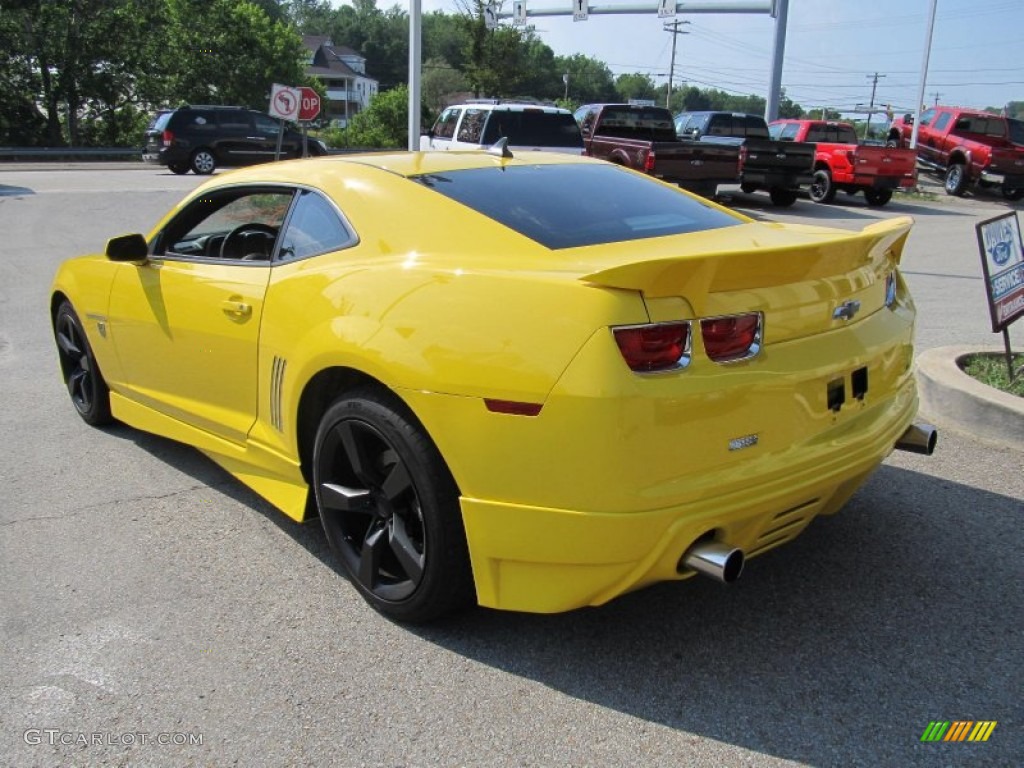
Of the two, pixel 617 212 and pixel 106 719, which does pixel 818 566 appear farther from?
pixel 106 719

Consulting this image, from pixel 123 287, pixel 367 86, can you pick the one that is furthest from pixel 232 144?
pixel 367 86

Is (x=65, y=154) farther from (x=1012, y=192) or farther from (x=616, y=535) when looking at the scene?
(x=616, y=535)

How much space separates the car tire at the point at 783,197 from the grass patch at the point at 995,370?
1499 centimetres

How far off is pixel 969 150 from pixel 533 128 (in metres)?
13.9

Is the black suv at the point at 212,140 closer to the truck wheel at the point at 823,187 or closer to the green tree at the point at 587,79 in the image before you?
the truck wheel at the point at 823,187

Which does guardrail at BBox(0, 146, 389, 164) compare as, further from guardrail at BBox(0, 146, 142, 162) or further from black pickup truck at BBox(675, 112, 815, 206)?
black pickup truck at BBox(675, 112, 815, 206)

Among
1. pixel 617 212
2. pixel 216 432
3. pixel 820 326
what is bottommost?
pixel 216 432

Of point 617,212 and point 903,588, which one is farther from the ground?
point 617,212

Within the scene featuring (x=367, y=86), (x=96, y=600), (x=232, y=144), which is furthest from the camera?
(x=367, y=86)

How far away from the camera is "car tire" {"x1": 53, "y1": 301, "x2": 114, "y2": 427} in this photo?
4859mm

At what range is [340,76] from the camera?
373ft

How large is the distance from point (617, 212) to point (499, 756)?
1969 millimetres

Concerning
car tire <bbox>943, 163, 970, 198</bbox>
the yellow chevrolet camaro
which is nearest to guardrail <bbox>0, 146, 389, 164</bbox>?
car tire <bbox>943, 163, 970, 198</bbox>

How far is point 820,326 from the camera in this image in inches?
113
